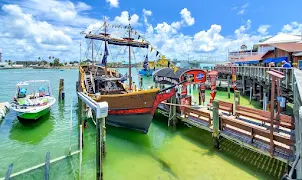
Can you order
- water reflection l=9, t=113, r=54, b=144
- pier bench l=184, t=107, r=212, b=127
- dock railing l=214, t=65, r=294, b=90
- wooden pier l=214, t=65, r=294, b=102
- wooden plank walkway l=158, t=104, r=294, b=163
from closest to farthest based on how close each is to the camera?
wooden plank walkway l=158, t=104, r=294, b=163, pier bench l=184, t=107, r=212, b=127, dock railing l=214, t=65, r=294, b=90, wooden pier l=214, t=65, r=294, b=102, water reflection l=9, t=113, r=54, b=144

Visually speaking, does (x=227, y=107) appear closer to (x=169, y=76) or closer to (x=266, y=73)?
(x=169, y=76)

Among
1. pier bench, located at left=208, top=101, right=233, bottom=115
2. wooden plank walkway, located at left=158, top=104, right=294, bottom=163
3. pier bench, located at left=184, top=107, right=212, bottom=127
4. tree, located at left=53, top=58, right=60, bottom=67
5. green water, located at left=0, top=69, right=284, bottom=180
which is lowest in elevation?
green water, located at left=0, top=69, right=284, bottom=180

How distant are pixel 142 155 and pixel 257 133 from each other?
5.00 metres

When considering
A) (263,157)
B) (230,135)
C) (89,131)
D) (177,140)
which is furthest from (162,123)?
(263,157)

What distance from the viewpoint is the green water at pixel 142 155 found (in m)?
7.71

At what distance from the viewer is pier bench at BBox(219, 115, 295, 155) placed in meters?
7.05

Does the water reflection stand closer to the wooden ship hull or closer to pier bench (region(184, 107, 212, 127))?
the wooden ship hull

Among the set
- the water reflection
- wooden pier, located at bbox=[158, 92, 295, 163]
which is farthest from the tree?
wooden pier, located at bbox=[158, 92, 295, 163]

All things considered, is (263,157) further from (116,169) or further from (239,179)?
(116,169)

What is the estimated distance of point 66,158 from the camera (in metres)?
6.79

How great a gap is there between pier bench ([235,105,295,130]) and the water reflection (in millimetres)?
11217

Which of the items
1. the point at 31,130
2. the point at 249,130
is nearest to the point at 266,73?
the point at 249,130

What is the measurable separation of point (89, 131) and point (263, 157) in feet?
31.8

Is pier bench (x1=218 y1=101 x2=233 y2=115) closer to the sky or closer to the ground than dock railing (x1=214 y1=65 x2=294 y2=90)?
closer to the ground
